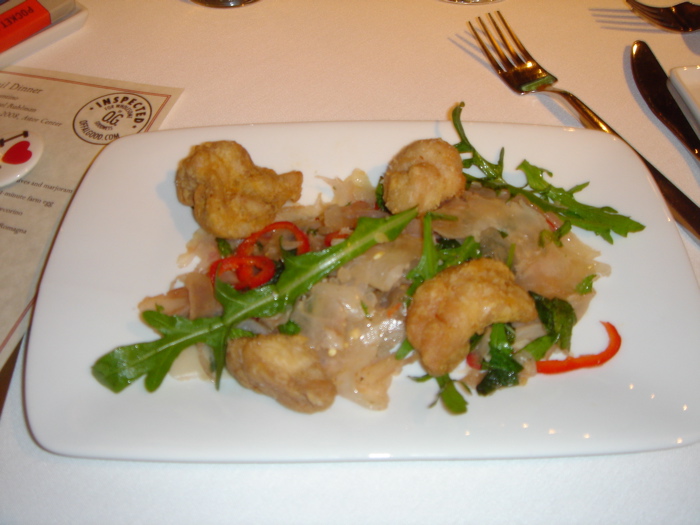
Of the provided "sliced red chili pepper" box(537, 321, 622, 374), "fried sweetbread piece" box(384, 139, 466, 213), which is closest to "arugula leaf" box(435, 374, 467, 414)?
"sliced red chili pepper" box(537, 321, 622, 374)

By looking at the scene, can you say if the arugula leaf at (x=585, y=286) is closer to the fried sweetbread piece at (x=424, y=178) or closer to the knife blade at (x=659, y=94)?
the fried sweetbread piece at (x=424, y=178)

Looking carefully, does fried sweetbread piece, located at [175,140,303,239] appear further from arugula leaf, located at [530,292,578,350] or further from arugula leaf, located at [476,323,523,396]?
arugula leaf, located at [530,292,578,350]

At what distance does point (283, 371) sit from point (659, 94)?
306 centimetres

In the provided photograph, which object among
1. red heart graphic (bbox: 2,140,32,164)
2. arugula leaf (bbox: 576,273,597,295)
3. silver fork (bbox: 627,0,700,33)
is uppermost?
silver fork (bbox: 627,0,700,33)

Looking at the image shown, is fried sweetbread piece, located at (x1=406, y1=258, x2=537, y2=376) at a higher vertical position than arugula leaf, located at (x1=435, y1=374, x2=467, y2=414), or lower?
higher

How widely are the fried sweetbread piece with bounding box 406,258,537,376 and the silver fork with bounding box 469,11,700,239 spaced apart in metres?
1.24

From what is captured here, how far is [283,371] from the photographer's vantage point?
6.07ft

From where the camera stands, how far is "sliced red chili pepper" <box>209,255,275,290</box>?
2.26 meters

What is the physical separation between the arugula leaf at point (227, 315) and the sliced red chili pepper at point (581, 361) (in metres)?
0.86

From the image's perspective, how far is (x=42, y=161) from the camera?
9.73 feet

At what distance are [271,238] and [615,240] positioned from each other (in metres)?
1.70

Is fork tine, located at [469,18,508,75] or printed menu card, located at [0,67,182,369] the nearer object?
printed menu card, located at [0,67,182,369]

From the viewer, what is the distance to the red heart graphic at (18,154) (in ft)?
9.56

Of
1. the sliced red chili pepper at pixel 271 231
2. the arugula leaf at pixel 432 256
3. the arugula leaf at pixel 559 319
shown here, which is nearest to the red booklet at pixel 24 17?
the sliced red chili pepper at pixel 271 231
